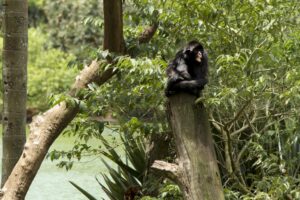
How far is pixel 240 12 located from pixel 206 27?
0.92 ft

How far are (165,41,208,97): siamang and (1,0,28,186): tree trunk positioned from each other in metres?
1.57

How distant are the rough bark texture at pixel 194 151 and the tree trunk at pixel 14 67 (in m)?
2.08

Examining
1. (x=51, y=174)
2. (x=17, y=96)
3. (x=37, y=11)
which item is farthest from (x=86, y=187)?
(x=37, y=11)

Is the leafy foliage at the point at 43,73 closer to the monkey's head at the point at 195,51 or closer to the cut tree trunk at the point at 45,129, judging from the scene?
the cut tree trunk at the point at 45,129

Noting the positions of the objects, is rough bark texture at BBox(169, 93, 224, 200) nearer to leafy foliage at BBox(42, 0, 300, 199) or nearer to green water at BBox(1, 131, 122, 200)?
leafy foliage at BBox(42, 0, 300, 199)

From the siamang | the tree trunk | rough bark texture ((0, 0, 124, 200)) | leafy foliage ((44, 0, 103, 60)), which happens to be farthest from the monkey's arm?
leafy foliage ((44, 0, 103, 60))

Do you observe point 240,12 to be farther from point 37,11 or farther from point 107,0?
point 37,11

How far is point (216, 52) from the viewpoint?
5.20 metres

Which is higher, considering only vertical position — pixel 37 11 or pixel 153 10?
pixel 37 11

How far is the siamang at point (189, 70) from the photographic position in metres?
4.09

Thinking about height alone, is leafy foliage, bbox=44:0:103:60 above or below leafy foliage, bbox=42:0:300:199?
above

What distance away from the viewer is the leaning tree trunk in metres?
3.84

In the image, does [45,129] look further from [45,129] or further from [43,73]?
[43,73]

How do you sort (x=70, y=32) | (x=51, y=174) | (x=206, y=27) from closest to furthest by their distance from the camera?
(x=206, y=27) → (x=51, y=174) → (x=70, y=32)
